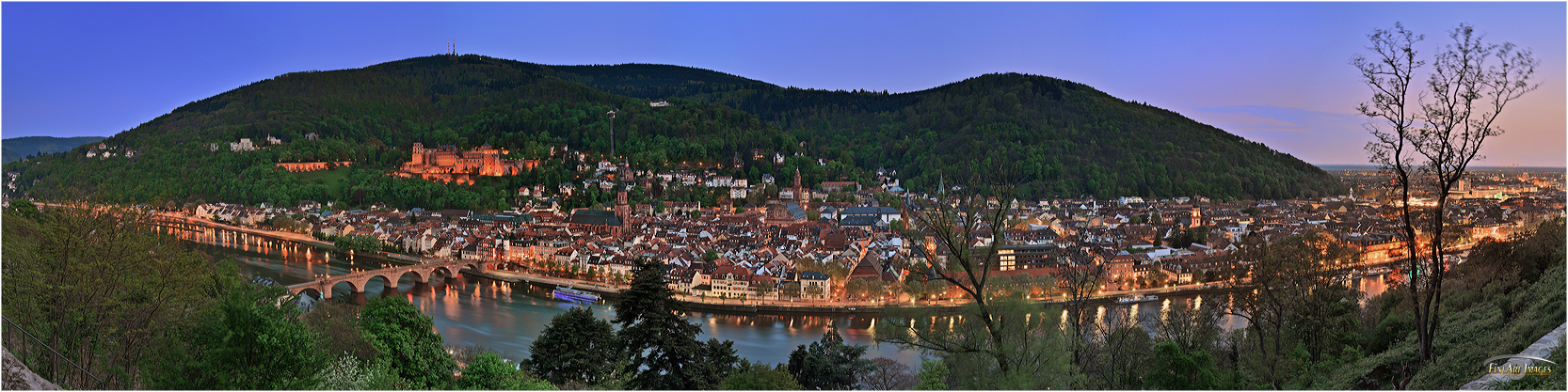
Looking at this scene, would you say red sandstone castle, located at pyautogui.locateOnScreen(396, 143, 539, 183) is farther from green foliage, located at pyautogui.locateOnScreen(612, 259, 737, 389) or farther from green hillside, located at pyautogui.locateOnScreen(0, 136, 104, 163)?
green foliage, located at pyautogui.locateOnScreen(612, 259, 737, 389)

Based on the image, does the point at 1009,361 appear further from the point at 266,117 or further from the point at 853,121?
the point at 853,121

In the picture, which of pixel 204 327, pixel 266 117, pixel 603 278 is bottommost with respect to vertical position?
pixel 603 278

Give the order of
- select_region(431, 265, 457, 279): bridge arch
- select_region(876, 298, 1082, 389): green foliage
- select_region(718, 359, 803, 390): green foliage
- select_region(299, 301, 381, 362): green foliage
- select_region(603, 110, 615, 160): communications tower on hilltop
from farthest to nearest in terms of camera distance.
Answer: select_region(603, 110, 615, 160): communications tower on hilltop, select_region(431, 265, 457, 279): bridge arch, select_region(718, 359, 803, 390): green foliage, select_region(299, 301, 381, 362): green foliage, select_region(876, 298, 1082, 389): green foliage

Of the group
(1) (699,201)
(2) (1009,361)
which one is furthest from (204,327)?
(1) (699,201)

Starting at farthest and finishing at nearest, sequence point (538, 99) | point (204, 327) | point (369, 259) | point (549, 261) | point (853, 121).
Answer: point (853, 121) < point (538, 99) < point (369, 259) < point (549, 261) < point (204, 327)

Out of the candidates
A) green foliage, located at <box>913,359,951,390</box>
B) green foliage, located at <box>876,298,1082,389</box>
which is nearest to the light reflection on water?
green foliage, located at <box>913,359,951,390</box>

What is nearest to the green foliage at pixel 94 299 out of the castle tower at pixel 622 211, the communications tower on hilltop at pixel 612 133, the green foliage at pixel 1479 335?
the green foliage at pixel 1479 335
